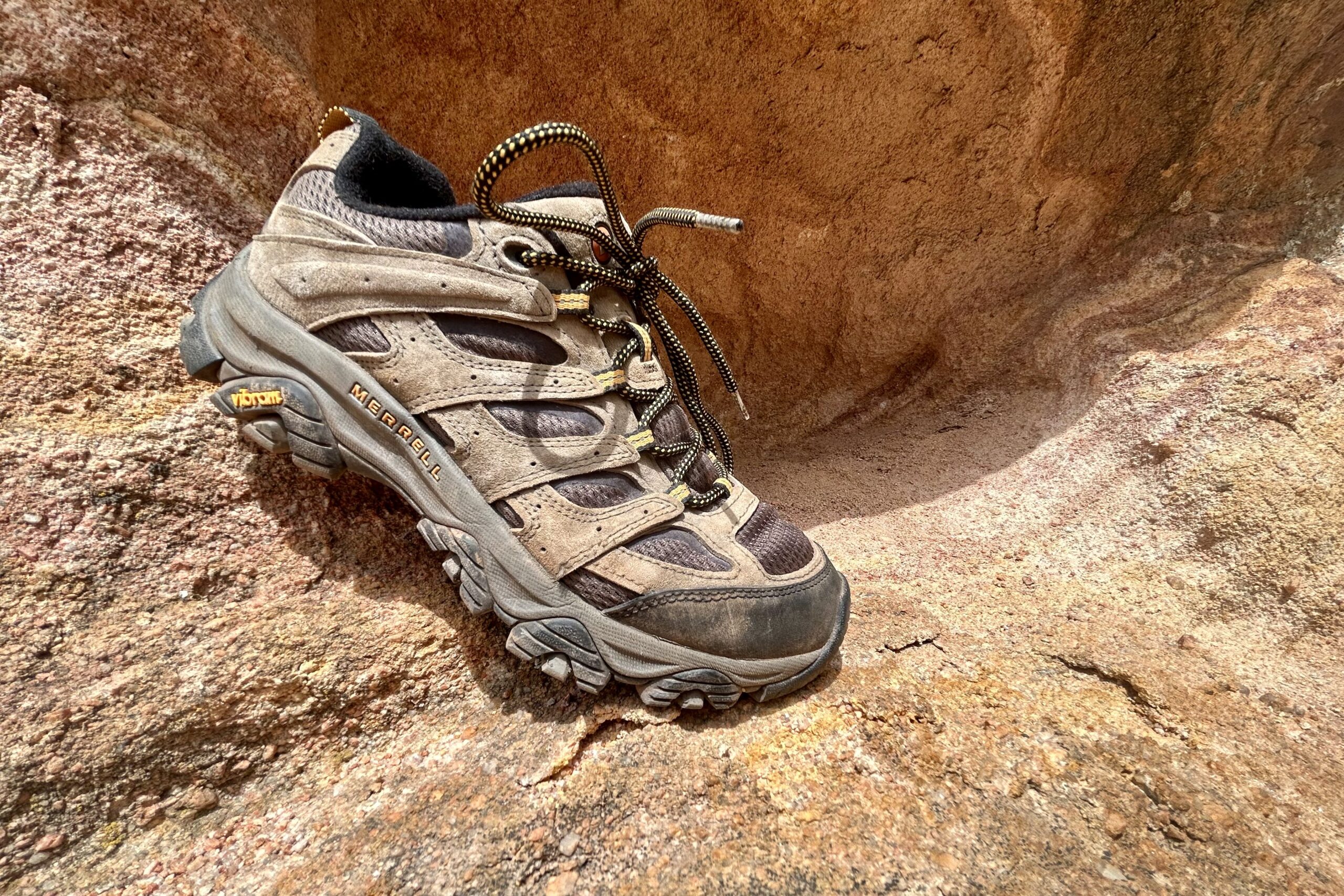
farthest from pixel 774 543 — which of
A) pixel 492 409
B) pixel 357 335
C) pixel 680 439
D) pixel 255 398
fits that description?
pixel 255 398

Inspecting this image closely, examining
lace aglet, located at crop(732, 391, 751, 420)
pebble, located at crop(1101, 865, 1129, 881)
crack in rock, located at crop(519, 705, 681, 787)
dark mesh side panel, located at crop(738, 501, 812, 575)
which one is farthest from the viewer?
lace aglet, located at crop(732, 391, 751, 420)

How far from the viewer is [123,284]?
940 mm

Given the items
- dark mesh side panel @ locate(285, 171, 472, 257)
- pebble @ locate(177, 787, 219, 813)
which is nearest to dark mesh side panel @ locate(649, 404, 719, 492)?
dark mesh side panel @ locate(285, 171, 472, 257)

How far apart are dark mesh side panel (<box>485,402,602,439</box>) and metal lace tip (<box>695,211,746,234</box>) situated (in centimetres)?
38

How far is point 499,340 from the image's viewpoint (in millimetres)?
925

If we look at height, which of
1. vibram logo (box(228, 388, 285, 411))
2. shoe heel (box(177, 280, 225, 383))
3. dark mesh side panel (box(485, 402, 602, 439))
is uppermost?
shoe heel (box(177, 280, 225, 383))

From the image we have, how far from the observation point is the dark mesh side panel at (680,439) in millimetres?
1066

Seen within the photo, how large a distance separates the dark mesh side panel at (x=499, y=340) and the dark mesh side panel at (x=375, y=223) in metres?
0.11

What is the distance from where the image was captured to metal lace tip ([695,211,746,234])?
907mm

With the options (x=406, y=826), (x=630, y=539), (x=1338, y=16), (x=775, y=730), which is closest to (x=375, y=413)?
(x=630, y=539)

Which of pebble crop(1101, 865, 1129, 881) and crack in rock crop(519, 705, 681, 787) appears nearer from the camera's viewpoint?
pebble crop(1101, 865, 1129, 881)

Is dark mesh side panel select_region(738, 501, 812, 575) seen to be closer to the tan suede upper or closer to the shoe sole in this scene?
the tan suede upper

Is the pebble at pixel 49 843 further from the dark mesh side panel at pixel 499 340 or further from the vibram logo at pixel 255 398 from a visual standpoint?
the dark mesh side panel at pixel 499 340

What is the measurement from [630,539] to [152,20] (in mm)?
1264
